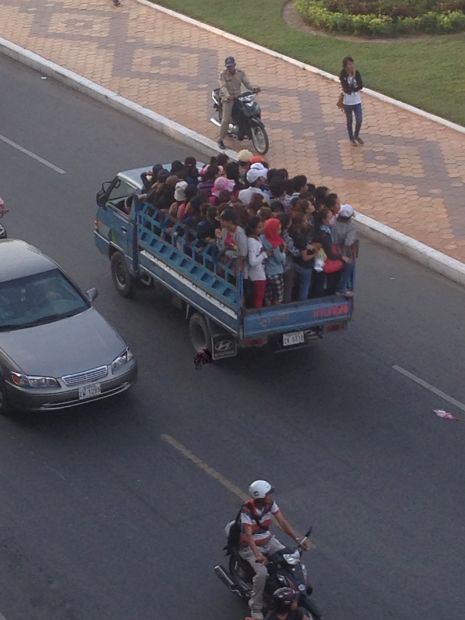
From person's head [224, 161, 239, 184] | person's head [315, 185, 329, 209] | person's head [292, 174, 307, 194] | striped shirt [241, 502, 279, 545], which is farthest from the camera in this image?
person's head [224, 161, 239, 184]

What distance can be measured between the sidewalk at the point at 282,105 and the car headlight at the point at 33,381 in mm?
7518

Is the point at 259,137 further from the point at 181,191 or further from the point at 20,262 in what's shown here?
the point at 20,262

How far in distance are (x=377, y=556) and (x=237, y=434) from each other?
268 centimetres

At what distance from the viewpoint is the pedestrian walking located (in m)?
22.7

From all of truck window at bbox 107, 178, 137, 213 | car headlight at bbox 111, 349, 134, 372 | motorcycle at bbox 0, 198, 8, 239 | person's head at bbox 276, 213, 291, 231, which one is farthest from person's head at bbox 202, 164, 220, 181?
motorcycle at bbox 0, 198, 8, 239

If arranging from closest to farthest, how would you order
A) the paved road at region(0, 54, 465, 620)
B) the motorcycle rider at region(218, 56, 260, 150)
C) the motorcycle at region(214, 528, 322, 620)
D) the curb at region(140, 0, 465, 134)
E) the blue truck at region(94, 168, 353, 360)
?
1. the motorcycle at region(214, 528, 322, 620)
2. the paved road at region(0, 54, 465, 620)
3. the blue truck at region(94, 168, 353, 360)
4. the motorcycle rider at region(218, 56, 260, 150)
5. the curb at region(140, 0, 465, 134)

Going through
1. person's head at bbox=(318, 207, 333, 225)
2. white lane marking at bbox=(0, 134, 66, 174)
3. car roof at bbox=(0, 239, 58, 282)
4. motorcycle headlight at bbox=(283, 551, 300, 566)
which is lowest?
white lane marking at bbox=(0, 134, 66, 174)

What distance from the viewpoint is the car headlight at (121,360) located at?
48.0ft

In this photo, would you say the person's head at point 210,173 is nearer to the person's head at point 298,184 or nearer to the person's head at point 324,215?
the person's head at point 298,184

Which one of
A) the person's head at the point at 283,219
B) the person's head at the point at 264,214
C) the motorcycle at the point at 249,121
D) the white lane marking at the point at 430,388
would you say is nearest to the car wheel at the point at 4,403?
the person's head at the point at 264,214

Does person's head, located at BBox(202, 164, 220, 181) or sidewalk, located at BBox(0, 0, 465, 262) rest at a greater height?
person's head, located at BBox(202, 164, 220, 181)

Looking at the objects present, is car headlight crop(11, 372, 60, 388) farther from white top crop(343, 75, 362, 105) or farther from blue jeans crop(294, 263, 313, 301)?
white top crop(343, 75, 362, 105)

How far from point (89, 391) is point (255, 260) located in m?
2.42

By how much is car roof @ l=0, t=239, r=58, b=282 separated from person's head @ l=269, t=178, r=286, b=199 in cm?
281
